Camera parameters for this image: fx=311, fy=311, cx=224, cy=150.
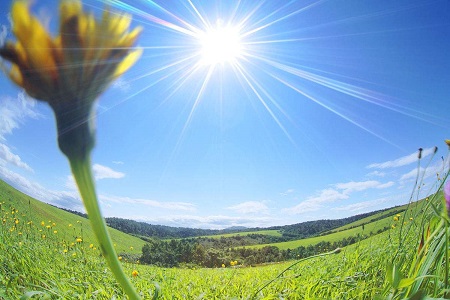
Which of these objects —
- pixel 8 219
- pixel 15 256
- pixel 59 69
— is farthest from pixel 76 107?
pixel 8 219

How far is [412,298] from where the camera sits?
0.36 m

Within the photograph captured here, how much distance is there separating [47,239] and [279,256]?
178 centimetres

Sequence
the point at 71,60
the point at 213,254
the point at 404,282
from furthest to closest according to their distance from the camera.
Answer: the point at 213,254
the point at 404,282
the point at 71,60

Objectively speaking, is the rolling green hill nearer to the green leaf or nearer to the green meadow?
the green meadow

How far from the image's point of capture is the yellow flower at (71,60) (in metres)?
0.23

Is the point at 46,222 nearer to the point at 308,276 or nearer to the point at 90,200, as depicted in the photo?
the point at 308,276

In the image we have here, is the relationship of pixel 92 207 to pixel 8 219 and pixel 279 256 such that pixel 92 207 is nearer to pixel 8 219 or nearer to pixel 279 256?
pixel 279 256

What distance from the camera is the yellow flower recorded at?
230mm

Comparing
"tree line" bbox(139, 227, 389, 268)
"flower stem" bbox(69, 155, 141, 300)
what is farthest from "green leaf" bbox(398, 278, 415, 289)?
"tree line" bbox(139, 227, 389, 268)

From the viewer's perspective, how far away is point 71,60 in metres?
0.23

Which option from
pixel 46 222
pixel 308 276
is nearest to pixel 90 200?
pixel 308 276

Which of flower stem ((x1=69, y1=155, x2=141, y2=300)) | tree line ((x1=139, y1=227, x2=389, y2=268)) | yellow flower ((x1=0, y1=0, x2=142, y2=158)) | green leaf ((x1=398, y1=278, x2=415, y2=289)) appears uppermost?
yellow flower ((x1=0, y1=0, x2=142, y2=158))

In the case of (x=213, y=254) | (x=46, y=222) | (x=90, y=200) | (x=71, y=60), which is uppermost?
(x=71, y=60)

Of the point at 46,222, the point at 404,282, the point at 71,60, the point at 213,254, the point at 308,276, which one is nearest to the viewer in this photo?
the point at 71,60
